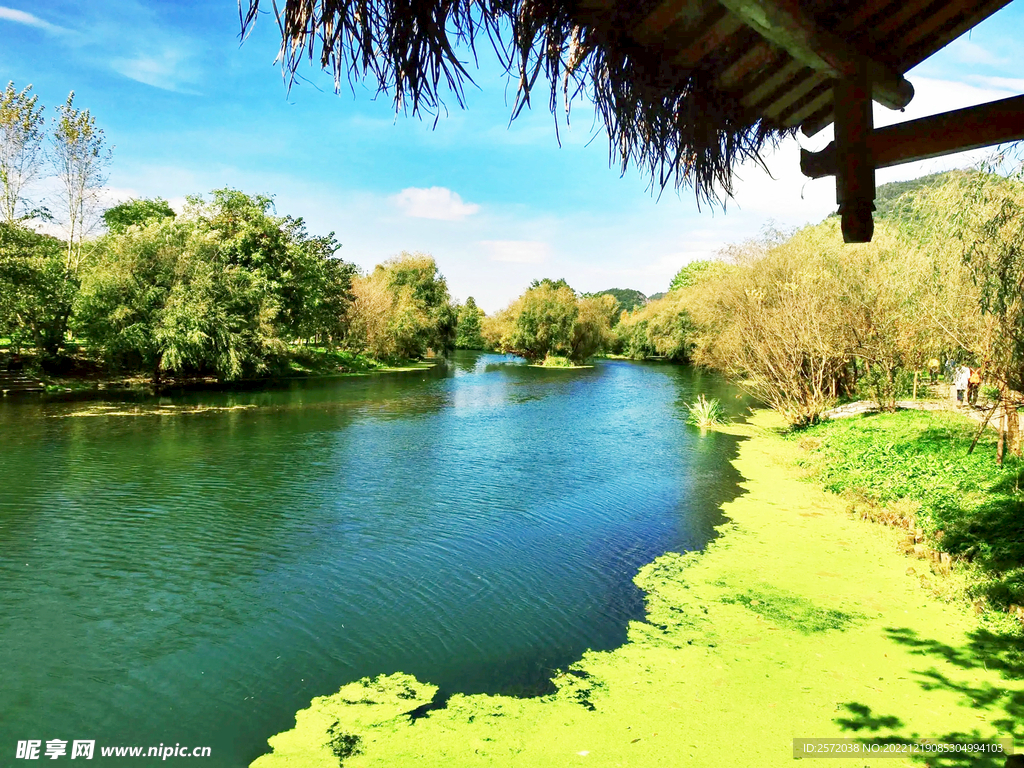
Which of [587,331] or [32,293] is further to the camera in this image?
[587,331]

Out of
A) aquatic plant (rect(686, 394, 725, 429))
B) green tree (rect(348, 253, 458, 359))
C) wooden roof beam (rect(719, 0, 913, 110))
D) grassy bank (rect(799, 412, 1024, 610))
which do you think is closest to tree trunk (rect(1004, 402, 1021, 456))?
grassy bank (rect(799, 412, 1024, 610))

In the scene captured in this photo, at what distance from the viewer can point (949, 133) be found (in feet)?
8.45

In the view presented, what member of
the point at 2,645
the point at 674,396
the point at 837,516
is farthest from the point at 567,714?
the point at 674,396

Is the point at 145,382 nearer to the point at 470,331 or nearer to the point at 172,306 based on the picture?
the point at 172,306

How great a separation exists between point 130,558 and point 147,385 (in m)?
23.4

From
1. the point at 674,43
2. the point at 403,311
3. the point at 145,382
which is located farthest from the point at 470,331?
the point at 674,43

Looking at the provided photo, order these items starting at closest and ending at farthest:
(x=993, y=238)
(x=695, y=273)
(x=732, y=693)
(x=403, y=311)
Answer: (x=732, y=693) → (x=993, y=238) → (x=695, y=273) → (x=403, y=311)

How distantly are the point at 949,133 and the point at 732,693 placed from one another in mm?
4287

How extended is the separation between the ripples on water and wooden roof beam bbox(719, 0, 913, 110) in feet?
16.0

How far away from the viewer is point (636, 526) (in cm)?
1002

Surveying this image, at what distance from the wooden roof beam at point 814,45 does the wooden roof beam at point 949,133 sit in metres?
0.19

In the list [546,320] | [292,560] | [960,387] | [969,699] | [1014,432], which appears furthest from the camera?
[546,320]

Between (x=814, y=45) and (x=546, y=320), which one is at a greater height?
(x=546, y=320)

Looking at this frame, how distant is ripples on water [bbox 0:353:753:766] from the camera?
5254mm
